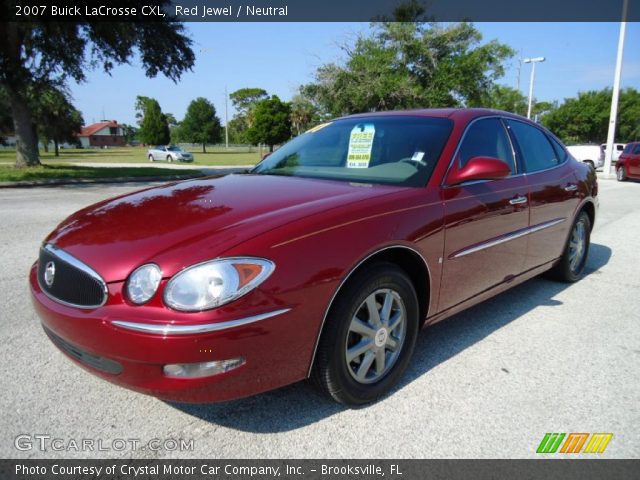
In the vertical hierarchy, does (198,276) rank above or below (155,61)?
below

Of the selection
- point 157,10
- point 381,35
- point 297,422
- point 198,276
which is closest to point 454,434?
point 297,422

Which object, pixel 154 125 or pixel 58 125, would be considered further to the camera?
pixel 154 125

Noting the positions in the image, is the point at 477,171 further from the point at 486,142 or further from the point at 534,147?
the point at 534,147

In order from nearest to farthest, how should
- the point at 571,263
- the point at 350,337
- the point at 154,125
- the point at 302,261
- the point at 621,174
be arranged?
the point at 302,261 → the point at 350,337 → the point at 571,263 → the point at 621,174 → the point at 154,125

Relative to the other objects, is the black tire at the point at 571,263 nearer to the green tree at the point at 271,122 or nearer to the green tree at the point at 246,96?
the green tree at the point at 271,122

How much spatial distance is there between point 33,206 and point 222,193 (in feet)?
26.6

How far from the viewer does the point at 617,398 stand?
2.54m

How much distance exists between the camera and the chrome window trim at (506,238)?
2850mm

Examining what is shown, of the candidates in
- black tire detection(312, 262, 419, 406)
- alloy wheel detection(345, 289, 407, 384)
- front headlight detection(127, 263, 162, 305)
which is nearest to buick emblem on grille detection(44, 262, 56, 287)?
front headlight detection(127, 263, 162, 305)

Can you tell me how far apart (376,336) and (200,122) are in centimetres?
7623

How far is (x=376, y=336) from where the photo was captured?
2398 mm

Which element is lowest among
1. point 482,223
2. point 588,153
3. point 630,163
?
point 482,223

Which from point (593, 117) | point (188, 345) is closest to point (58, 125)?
point (188, 345)

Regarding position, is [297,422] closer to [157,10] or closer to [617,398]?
[617,398]
